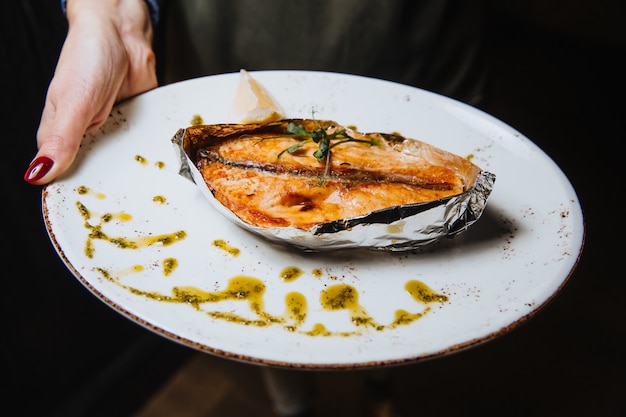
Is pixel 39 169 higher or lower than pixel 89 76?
lower

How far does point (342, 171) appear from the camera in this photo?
58.8 inches

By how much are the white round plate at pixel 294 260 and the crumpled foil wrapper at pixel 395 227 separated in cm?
6

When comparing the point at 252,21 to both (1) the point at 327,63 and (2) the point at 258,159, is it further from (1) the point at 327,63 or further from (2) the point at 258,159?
(2) the point at 258,159

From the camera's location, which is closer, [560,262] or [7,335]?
[560,262]

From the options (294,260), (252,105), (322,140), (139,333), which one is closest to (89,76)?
(252,105)

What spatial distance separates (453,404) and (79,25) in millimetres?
2392

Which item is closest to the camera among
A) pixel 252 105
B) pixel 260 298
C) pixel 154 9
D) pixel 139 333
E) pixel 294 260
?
pixel 260 298

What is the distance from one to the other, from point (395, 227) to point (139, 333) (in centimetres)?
210

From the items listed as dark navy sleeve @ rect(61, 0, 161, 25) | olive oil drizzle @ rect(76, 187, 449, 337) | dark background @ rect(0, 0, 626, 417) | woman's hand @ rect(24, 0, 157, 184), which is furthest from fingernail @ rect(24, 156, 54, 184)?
dark navy sleeve @ rect(61, 0, 161, 25)

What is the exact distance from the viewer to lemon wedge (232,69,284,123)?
1.69m

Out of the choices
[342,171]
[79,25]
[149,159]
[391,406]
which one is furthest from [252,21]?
[391,406]

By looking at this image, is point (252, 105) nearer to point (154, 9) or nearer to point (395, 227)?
point (395, 227)

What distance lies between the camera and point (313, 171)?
1.49 meters

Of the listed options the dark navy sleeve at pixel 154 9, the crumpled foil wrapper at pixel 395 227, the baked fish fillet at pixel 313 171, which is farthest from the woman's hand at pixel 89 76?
the crumpled foil wrapper at pixel 395 227
